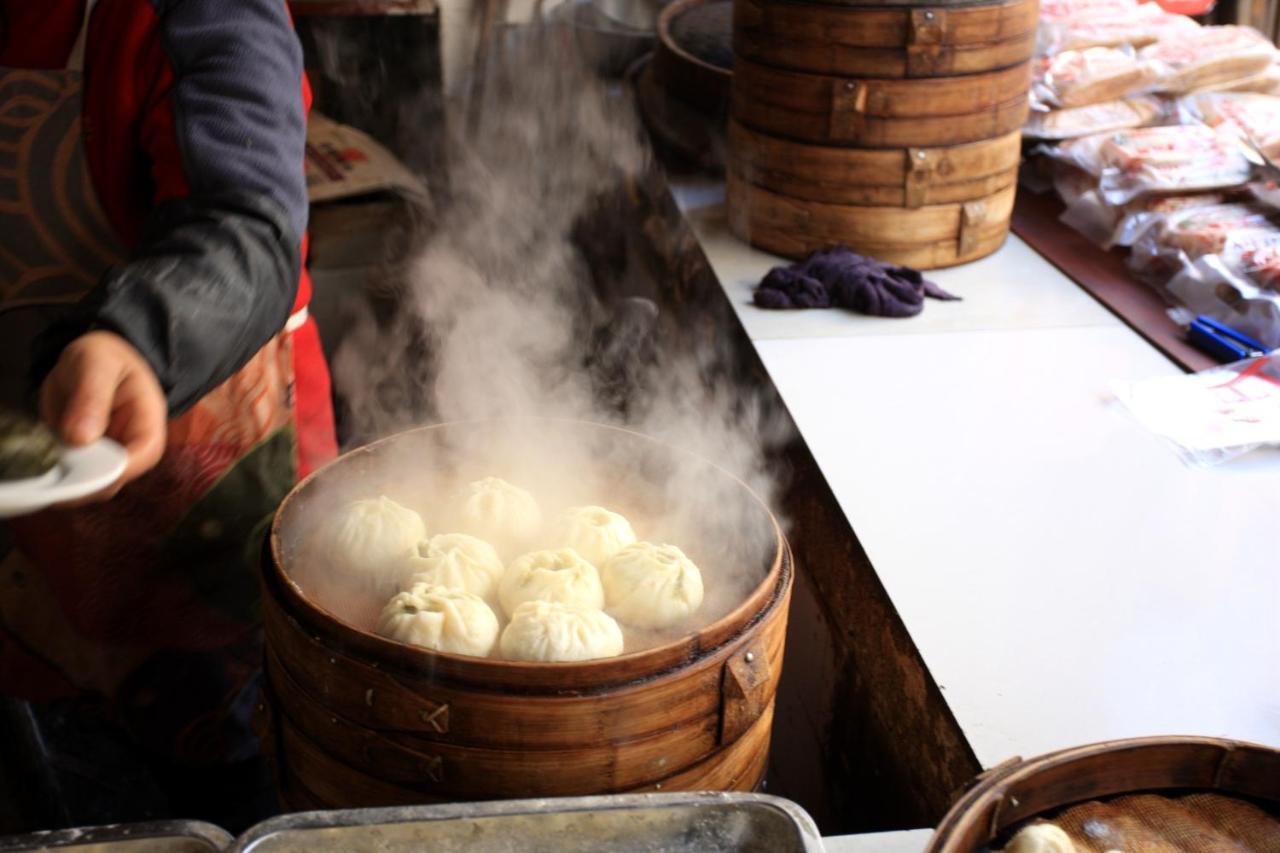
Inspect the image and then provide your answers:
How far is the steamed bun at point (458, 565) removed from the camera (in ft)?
5.62

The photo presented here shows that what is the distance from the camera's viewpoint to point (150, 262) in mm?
1548

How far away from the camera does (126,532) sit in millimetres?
2156

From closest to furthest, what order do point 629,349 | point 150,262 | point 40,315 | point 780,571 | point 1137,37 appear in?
point 150,262 → point 780,571 → point 40,315 → point 629,349 → point 1137,37

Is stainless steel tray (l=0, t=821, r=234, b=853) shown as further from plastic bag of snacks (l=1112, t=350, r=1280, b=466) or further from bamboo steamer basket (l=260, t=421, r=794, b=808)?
plastic bag of snacks (l=1112, t=350, r=1280, b=466)

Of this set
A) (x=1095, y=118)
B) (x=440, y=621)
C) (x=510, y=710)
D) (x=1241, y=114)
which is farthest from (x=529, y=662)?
(x=1241, y=114)

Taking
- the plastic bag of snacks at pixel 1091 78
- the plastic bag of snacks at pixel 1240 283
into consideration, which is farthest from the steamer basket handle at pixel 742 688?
the plastic bag of snacks at pixel 1091 78

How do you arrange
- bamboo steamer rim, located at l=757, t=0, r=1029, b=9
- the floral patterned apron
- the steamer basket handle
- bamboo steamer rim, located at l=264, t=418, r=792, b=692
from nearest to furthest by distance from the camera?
bamboo steamer rim, located at l=264, t=418, r=792, b=692 → the steamer basket handle → the floral patterned apron → bamboo steamer rim, located at l=757, t=0, r=1029, b=9

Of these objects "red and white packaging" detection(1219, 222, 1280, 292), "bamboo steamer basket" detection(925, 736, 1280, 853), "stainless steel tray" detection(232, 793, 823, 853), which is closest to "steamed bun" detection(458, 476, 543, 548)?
"stainless steel tray" detection(232, 793, 823, 853)

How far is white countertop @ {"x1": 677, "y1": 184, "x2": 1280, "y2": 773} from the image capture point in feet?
6.19

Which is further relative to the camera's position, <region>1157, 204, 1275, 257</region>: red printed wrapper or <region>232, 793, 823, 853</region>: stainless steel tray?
<region>1157, 204, 1275, 257</region>: red printed wrapper

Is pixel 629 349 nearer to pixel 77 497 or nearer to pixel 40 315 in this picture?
pixel 40 315

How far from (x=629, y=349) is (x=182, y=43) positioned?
2165 mm

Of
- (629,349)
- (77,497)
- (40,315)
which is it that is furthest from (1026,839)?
(629,349)

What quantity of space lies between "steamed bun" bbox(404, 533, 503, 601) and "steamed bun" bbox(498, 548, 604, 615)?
0.03m
